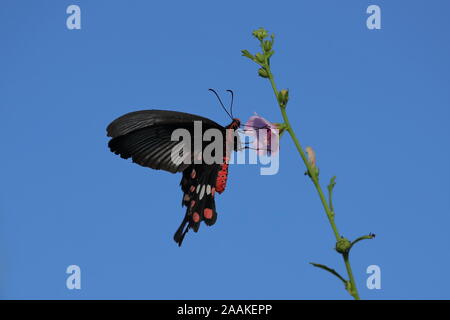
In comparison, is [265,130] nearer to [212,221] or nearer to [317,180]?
[317,180]

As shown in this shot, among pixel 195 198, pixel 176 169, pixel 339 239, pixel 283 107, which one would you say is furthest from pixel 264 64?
pixel 195 198

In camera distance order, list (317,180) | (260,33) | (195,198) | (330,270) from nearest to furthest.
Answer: (330,270)
(317,180)
(260,33)
(195,198)

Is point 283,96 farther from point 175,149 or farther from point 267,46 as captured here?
point 175,149

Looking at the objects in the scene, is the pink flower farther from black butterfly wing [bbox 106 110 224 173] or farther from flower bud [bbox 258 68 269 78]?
black butterfly wing [bbox 106 110 224 173]

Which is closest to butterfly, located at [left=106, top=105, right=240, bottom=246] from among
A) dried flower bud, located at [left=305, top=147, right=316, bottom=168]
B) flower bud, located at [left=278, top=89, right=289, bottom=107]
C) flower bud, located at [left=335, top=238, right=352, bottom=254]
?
dried flower bud, located at [left=305, top=147, right=316, bottom=168]

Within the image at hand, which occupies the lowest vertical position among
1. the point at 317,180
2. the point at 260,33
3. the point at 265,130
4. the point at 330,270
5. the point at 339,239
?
the point at 330,270

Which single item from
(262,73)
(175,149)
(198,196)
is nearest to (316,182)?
(262,73)
